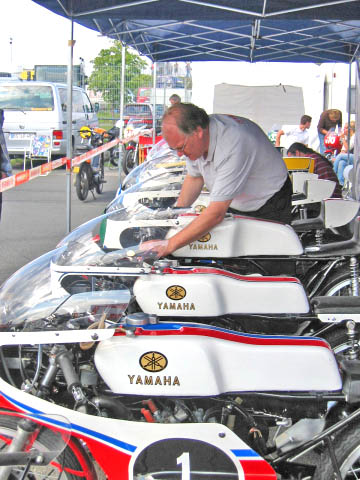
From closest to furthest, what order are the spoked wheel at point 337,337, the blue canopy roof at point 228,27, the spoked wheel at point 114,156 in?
the spoked wheel at point 337,337
the blue canopy roof at point 228,27
the spoked wheel at point 114,156

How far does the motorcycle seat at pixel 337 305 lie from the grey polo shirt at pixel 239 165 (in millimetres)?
1007

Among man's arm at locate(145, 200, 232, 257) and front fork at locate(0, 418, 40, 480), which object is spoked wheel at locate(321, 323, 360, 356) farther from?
front fork at locate(0, 418, 40, 480)

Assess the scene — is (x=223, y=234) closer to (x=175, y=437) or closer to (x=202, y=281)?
(x=202, y=281)

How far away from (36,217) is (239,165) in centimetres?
762

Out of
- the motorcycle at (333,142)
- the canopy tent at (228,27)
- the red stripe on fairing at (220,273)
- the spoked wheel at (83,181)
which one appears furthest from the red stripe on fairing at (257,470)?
the motorcycle at (333,142)

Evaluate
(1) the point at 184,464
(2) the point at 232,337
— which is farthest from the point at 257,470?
(2) the point at 232,337

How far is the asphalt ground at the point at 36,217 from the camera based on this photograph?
8.06 m

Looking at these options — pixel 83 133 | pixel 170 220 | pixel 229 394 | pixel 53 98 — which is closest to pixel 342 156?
pixel 83 133

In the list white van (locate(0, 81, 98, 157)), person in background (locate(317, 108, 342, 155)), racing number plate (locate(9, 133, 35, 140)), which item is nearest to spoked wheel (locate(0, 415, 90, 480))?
person in background (locate(317, 108, 342, 155))

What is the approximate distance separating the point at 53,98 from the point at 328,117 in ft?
24.4

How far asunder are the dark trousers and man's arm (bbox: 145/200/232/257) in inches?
32.9

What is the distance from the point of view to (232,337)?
8.23ft

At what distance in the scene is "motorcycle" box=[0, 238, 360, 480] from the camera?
226 cm

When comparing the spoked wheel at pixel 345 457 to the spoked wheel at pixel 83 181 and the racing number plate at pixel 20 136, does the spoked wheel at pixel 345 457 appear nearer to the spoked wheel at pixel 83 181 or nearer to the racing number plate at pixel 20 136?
the spoked wheel at pixel 83 181
